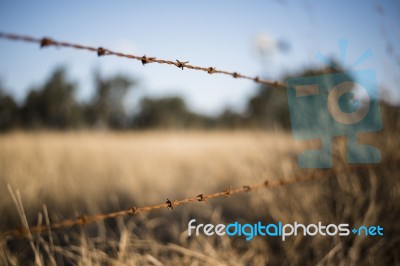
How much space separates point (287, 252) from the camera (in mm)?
1787

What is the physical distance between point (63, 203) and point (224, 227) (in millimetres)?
1890

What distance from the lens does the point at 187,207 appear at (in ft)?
9.84

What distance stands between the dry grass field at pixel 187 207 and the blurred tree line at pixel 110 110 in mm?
858

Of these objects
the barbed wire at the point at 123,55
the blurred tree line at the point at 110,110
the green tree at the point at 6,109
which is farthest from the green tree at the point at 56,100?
the barbed wire at the point at 123,55

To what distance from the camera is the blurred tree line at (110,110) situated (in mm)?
7134

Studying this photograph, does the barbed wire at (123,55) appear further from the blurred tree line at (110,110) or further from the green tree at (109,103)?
the green tree at (109,103)

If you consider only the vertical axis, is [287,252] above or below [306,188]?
below

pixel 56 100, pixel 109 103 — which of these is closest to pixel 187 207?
pixel 56 100

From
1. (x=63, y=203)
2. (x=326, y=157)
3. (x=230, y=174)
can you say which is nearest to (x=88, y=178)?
(x=63, y=203)

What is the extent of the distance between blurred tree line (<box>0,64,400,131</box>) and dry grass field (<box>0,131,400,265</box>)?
0.86 meters

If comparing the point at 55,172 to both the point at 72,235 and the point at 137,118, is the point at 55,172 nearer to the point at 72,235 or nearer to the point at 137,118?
the point at 72,235

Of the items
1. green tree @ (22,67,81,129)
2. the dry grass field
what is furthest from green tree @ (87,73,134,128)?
the dry grass field

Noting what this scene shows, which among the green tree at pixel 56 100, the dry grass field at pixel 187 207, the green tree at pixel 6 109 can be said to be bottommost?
the dry grass field at pixel 187 207

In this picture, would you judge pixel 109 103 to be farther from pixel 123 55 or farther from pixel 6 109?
pixel 123 55
